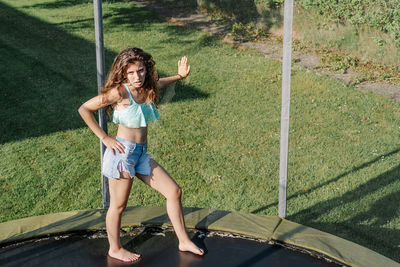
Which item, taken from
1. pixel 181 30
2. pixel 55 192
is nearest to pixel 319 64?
pixel 181 30

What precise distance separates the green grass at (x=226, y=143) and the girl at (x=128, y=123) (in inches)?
59.0

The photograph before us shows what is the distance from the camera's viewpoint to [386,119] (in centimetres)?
614

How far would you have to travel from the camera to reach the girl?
2803mm

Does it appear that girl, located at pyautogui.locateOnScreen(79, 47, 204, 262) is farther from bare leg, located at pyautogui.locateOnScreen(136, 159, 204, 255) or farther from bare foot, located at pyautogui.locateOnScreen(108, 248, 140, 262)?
bare foot, located at pyautogui.locateOnScreen(108, 248, 140, 262)

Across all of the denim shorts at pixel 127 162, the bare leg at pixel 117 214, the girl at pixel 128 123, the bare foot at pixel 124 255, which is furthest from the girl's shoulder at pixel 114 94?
the bare foot at pixel 124 255

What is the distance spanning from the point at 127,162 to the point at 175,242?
2.35 ft

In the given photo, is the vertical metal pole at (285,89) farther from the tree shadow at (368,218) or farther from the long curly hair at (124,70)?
the long curly hair at (124,70)

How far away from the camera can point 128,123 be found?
2.86 metres

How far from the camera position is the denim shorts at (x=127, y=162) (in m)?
2.87

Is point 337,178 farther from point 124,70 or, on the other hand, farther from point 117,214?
point 124,70

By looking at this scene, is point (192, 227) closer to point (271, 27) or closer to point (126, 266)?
point (126, 266)

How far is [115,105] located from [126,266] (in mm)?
917

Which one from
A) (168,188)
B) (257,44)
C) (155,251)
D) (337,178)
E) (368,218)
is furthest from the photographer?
(257,44)

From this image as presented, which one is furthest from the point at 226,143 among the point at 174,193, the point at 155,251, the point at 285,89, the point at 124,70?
the point at 124,70
